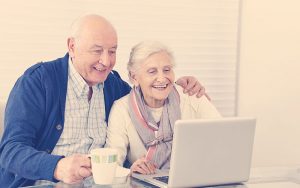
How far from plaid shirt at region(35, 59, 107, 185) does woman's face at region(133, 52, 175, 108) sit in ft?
0.76

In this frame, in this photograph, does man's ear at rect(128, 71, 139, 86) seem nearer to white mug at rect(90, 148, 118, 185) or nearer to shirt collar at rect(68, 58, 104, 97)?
shirt collar at rect(68, 58, 104, 97)

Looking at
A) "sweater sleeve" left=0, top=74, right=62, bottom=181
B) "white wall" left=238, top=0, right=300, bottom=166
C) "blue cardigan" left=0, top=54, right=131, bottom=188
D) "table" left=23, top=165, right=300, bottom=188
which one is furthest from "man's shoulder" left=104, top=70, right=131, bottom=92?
"white wall" left=238, top=0, right=300, bottom=166

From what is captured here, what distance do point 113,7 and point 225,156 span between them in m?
1.90

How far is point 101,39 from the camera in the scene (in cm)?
227

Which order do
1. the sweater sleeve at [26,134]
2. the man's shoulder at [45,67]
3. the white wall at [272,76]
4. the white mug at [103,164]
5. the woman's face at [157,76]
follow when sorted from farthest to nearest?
1. the white wall at [272,76]
2. the woman's face at [157,76]
3. the man's shoulder at [45,67]
4. the sweater sleeve at [26,134]
5. the white mug at [103,164]

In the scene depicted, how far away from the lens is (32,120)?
211cm

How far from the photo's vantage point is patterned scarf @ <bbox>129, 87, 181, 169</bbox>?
2.30m

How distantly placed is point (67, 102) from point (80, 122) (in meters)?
0.10

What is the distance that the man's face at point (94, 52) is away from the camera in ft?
7.45

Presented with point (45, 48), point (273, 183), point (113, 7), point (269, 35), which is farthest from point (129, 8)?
point (273, 183)

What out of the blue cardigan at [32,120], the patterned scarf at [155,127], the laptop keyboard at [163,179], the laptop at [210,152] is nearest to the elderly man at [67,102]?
the blue cardigan at [32,120]

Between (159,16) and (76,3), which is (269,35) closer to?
(159,16)

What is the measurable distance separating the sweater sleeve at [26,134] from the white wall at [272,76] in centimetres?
180

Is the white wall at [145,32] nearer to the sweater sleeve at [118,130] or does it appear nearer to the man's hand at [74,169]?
the sweater sleeve at [118,130]
